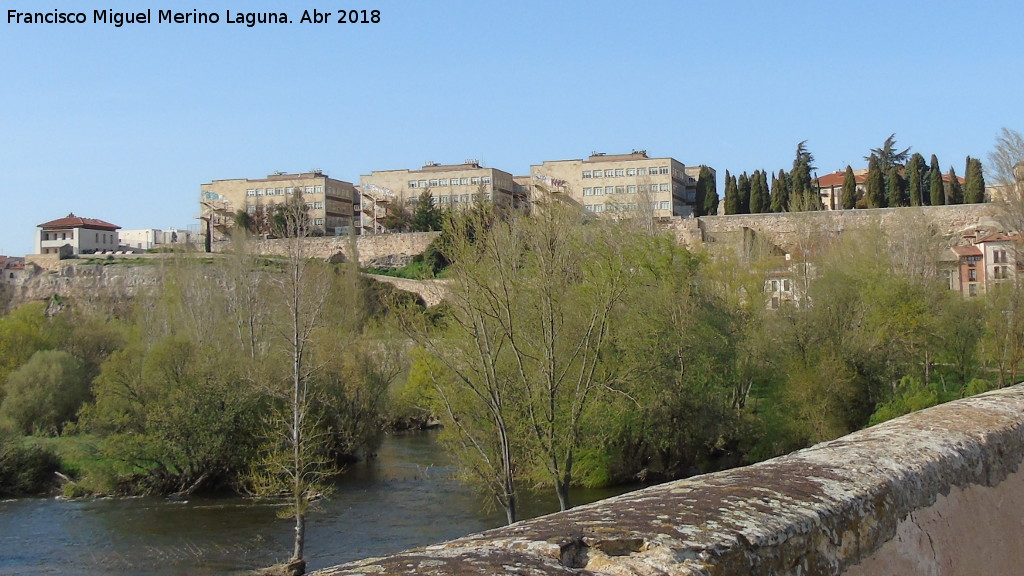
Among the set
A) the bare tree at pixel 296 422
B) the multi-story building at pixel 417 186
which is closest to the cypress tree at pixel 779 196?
the multi-story building at pixel 417 186

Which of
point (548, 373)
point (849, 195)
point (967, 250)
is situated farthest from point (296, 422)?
point (849, 195)

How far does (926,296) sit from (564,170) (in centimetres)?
4669

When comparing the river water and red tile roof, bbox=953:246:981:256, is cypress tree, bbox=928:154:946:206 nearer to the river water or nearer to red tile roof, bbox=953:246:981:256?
red tile roof, bbox=953:246:981:256

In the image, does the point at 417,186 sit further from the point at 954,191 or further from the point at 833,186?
the point at 954,191

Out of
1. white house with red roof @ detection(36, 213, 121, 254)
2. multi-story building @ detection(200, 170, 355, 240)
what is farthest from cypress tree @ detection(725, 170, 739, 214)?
white house with red roof @ detection(36, 213, 121, 254)

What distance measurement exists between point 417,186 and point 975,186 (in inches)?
1725

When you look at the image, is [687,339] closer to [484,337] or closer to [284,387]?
[484,337]

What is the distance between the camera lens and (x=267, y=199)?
80.8m

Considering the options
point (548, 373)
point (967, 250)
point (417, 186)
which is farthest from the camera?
point (417, 186)

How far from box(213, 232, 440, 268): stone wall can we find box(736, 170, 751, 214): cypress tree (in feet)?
77.0

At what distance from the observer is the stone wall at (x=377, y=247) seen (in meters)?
71.1

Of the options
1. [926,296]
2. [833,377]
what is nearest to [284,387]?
[833,377]

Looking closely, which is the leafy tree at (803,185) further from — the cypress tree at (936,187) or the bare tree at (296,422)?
the bare tree at (296,422)

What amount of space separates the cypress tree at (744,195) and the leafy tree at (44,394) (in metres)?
47.5
